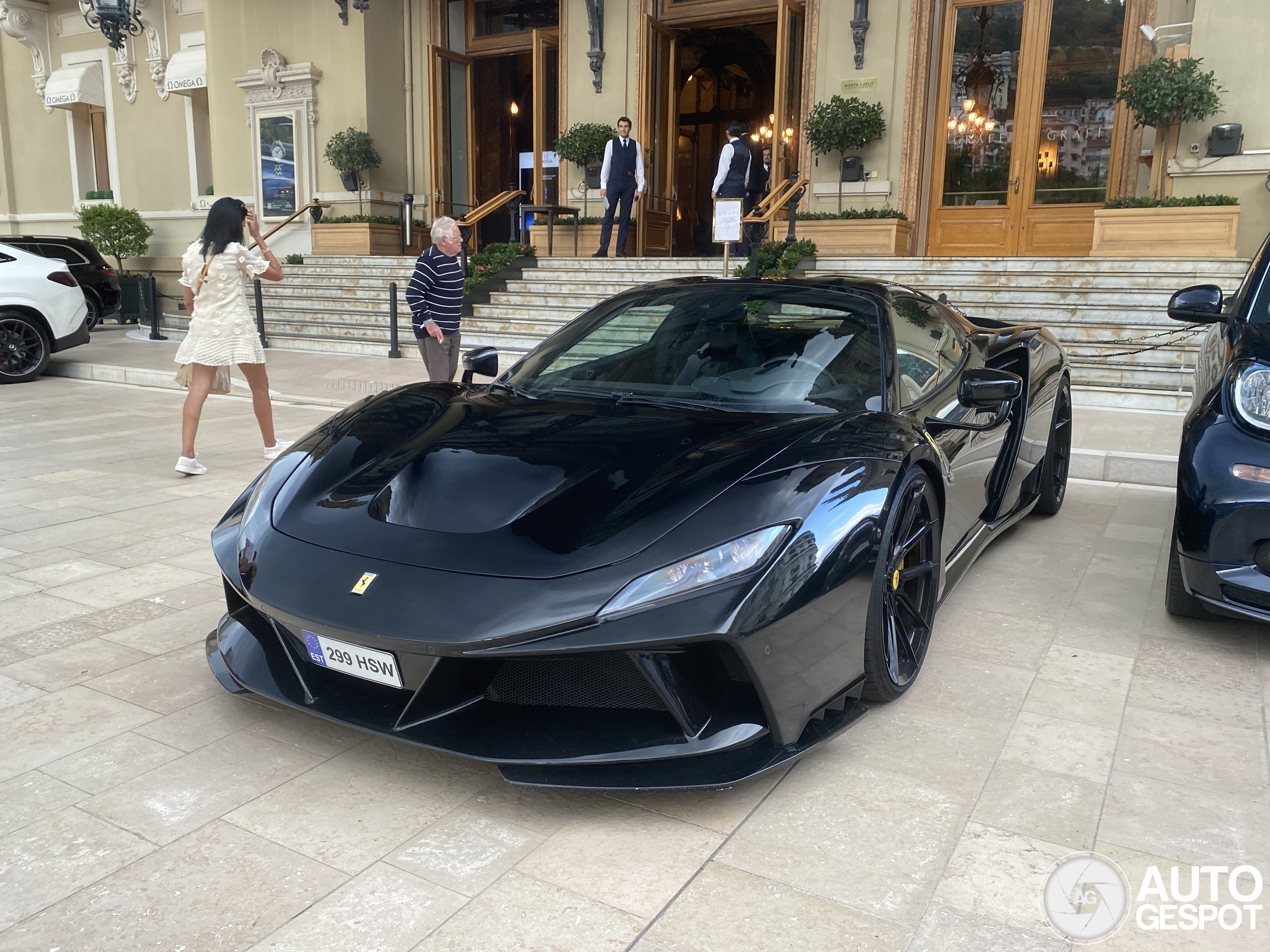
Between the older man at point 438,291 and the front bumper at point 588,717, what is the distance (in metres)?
4.81

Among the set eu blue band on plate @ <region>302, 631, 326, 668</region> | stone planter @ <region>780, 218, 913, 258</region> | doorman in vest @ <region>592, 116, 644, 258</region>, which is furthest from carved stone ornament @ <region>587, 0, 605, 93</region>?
eu blue band on plate @ <region>302, 631, 326, 668</region>

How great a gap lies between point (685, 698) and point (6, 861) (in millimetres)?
1442

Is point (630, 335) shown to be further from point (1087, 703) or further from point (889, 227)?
point (889, 227)

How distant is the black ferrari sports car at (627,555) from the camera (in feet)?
7.06

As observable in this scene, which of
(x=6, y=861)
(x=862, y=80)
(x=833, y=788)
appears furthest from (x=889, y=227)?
(x=6, y=861)

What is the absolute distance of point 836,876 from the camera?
2066 millimetres

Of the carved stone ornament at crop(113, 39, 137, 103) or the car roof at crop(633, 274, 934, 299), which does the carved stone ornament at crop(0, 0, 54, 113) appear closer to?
the carved stone ornament at crop(113, 39, 137, 103)

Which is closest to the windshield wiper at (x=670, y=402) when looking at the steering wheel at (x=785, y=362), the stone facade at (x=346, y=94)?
the steering wheel at (x=785, y=362)

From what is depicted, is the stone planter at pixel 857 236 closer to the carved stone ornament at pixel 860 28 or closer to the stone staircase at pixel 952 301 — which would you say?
the stone staircase at pixel 952 301

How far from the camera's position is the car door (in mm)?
3250

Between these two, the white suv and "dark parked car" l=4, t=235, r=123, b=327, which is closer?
the white suv

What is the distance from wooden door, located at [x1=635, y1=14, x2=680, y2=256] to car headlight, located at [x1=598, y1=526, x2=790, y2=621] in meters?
13.5

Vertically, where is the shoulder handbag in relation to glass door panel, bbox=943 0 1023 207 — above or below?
below

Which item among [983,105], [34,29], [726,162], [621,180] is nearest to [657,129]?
[621,180]
